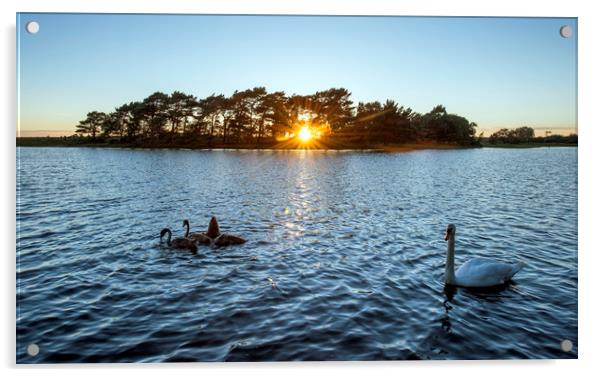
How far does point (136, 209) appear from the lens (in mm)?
18031

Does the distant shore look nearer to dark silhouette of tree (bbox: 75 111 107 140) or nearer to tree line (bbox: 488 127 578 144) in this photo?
tree line (bbox: 488 127 578 144)

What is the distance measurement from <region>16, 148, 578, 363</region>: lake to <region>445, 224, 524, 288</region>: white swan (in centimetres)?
23

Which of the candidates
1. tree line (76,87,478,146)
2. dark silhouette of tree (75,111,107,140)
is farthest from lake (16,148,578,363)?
tree line (76,87,478,146)

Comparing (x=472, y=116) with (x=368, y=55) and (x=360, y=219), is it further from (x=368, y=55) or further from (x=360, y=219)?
(x=360, y=219)

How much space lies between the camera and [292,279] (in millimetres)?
9492

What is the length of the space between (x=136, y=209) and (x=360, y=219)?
9412 millimetres

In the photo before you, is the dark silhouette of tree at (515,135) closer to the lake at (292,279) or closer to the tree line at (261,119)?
the lake at (292,279)

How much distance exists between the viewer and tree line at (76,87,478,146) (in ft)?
41.4

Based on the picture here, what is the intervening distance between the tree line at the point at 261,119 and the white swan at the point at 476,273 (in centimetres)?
412

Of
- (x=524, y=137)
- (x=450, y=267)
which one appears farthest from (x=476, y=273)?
(x=524, y=137)

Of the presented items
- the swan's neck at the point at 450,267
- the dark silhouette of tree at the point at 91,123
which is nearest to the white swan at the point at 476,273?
the swan's neck at the point at 450,267
